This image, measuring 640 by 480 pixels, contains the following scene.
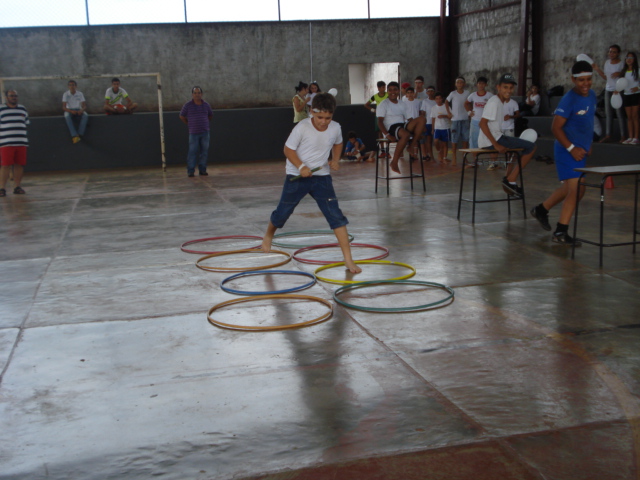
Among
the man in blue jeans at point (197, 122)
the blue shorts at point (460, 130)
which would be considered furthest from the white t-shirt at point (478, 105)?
the man in blue jeans at point (197, 122)

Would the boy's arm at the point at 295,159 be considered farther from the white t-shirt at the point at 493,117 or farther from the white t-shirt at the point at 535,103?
the white t-shirt at the point at 535,103

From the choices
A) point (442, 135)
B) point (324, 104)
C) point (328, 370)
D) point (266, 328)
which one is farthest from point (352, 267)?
point (442, 135)

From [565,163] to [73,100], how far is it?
47.7 feet

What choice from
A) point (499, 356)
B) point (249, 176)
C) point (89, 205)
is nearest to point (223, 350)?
point (499, 356)

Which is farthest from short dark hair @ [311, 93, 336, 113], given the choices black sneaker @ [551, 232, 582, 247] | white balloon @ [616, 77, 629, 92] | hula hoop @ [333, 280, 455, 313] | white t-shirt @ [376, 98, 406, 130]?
white balloon @ [616, 77, 629, 92]

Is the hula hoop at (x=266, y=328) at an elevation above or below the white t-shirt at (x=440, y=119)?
below

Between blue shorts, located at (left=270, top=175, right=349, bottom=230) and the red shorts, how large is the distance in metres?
7.97

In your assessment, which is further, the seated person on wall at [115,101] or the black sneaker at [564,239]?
the seated person on wall at [115,101]

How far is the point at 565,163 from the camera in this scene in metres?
6.89

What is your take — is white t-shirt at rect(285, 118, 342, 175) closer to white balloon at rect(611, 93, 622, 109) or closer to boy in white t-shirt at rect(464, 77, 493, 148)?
boy in white t-shirt at rect(464, 77, 493, 148)

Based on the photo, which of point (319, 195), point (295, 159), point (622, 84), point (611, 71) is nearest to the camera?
point (295, 159)

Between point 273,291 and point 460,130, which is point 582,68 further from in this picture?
point 460,130

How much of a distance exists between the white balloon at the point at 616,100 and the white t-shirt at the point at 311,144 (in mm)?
9060

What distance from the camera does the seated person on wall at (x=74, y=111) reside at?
17.9 meters
